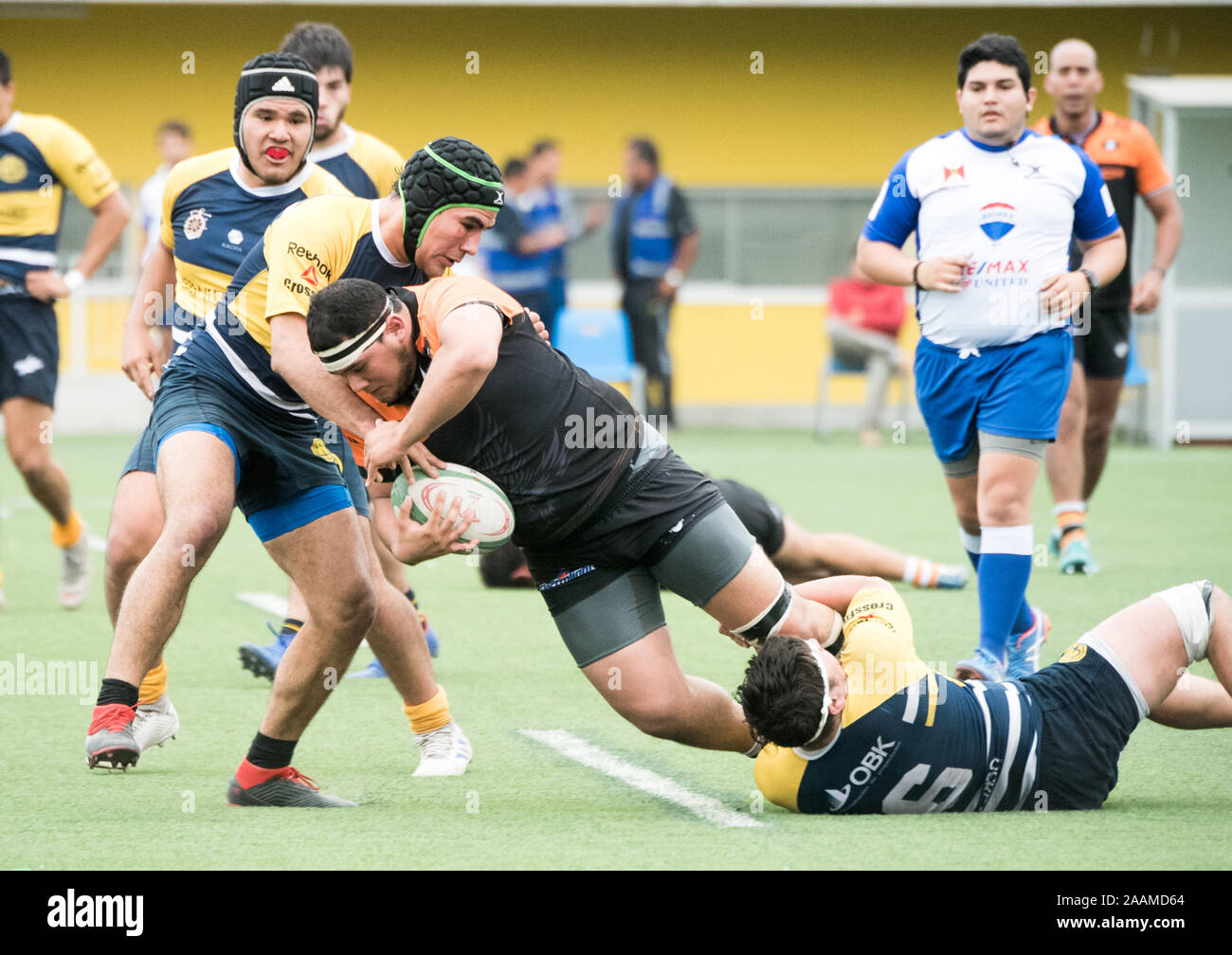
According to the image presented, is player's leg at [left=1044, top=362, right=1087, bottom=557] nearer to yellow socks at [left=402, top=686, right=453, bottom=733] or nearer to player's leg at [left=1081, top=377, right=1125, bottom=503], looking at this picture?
player's leg at [left=1081, top=377, right=1125, bottom=503]

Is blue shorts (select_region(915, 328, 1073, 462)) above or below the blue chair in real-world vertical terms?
above

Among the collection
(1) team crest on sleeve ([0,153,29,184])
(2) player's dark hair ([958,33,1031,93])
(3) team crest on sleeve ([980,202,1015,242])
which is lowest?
(3) team crest on sleeve ([980,202,1015,242])

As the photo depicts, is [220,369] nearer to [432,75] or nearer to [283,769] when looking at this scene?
[283,769]

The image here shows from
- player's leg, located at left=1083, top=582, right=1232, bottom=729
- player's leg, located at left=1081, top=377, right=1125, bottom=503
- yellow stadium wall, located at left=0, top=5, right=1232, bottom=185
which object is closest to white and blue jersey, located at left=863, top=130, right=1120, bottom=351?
player's leg, located at left=1083, top=582, right=1232, bottom=729

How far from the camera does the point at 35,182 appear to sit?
8734 mm

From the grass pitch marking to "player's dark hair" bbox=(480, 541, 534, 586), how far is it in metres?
3.33

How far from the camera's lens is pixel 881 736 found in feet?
15.0

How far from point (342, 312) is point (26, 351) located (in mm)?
4826

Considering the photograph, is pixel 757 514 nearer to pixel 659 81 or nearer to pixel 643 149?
pixel 643 149

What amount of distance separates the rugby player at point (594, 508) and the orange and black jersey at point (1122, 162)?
5.55 metres

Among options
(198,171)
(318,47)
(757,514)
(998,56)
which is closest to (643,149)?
(757,514)

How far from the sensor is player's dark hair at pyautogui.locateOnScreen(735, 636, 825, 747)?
438 cm
